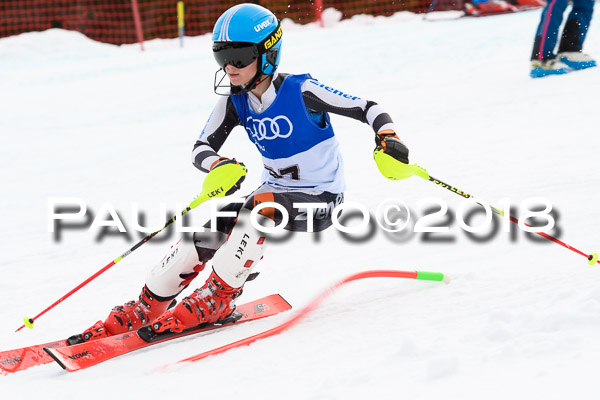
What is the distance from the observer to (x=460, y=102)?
23.6ft

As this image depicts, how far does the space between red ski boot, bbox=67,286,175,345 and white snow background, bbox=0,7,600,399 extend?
0.27 metres

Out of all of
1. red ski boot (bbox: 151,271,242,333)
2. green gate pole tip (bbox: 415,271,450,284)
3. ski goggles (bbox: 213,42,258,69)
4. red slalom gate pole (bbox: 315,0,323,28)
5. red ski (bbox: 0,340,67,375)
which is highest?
ski goggles (bbox: 213,42,258,69)

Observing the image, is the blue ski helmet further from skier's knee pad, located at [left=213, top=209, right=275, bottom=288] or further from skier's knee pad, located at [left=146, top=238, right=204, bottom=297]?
skier's knee pad, located at [left=146, top=238, right=204, bottom=297]

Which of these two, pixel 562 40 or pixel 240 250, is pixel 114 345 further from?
pixel 562 40

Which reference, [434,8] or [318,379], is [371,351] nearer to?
[318,379]

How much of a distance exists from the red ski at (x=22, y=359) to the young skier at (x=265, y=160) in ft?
0.50

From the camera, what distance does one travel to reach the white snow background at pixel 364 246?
2100 mm

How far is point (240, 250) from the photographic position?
106 inches

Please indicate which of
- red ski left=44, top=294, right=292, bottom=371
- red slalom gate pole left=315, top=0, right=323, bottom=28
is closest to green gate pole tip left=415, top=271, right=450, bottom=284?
red ski left=44, top=294, right=292, bottom=371

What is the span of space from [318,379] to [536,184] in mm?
2819

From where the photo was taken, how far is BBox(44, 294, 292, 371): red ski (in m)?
2.54

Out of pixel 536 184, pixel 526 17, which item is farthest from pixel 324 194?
pixel 526 17

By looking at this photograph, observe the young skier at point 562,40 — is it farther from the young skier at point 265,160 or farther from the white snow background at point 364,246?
the young skier at point 265,160

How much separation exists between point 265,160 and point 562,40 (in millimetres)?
5375
